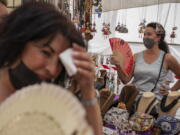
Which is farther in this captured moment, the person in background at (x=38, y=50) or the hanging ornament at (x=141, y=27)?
the hanging ornament at (x=141, y=27)

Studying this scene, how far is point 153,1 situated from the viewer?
2381 millimetres

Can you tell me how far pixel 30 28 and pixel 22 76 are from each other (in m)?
0.10

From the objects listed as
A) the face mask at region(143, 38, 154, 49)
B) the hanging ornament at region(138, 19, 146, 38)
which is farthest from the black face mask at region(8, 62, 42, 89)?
the hanging ornament at region(138, 19, 146, 38)

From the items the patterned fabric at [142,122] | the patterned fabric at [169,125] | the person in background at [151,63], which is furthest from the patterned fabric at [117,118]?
the person in background at [151,63]

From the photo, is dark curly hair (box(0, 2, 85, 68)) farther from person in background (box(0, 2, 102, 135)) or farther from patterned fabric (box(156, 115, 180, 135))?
patterned fabric (box(156, 115, 180, 135))

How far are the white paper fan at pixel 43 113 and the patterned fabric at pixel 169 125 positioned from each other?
2.84ft

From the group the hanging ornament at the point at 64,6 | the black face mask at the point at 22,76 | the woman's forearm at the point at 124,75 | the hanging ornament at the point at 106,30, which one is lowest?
the woman's forearm at the point at 124,75

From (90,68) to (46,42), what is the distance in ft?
0.33

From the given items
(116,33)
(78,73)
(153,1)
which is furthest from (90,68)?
(116,33)

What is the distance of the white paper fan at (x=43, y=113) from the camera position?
0.40m

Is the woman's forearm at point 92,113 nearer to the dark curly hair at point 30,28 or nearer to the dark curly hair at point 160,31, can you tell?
the dark curly hair at point 30,28

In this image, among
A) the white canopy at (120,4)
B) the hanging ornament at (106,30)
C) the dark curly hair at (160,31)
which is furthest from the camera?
the hanging ornament at (106,30)

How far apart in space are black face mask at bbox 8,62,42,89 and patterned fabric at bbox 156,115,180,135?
860 millimetres

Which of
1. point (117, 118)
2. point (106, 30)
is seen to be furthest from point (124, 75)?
point (106, 30)
